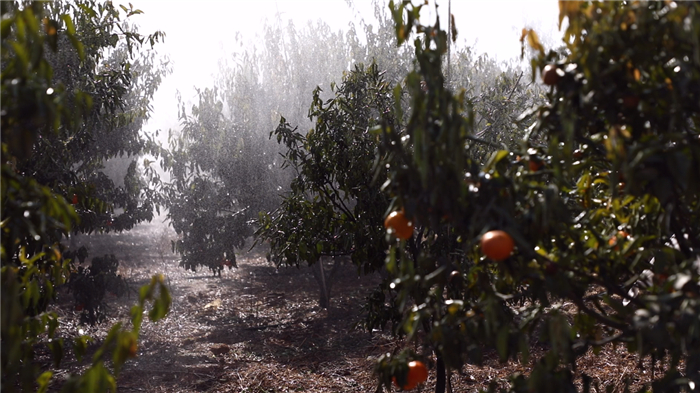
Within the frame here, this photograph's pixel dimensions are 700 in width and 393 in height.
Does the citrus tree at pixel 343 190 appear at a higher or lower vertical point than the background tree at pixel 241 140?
lower

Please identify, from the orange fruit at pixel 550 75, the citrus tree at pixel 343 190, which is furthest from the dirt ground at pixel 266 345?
the orange fruit at pixel 550 75

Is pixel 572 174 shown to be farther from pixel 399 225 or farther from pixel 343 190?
pixel 343 190

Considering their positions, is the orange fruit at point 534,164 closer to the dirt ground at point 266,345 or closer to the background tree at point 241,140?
the dirt ground at point 266,345

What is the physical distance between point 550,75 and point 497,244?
55 cm

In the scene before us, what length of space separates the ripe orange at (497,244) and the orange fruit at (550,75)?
1.65 feet

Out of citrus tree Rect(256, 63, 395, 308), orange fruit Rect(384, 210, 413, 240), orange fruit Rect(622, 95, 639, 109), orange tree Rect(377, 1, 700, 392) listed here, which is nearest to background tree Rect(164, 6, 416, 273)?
citrus tree Rect(256, 63, 395, 308)

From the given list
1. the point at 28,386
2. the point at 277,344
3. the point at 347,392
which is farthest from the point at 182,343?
the point at 28,386

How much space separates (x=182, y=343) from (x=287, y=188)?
4.77 meters

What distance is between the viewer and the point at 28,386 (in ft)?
4.93

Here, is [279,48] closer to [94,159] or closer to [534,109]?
[94,159]

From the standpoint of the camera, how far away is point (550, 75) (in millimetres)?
1636

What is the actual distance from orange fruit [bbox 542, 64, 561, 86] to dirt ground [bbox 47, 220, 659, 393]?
45.1 inches

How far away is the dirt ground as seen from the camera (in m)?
5.55

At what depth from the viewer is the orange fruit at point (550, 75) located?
1635mm
